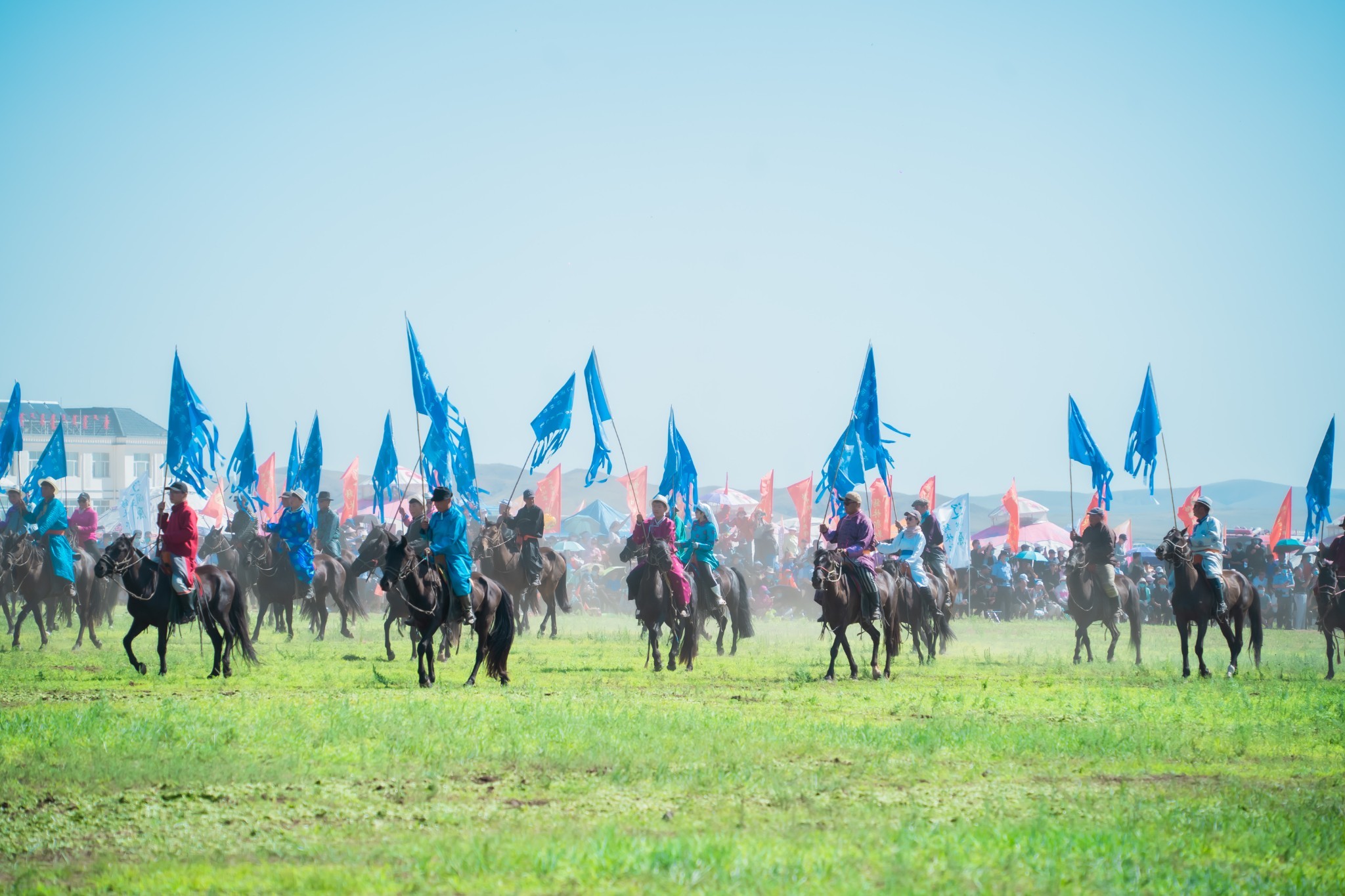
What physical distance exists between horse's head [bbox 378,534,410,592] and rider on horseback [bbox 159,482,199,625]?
2603 mm

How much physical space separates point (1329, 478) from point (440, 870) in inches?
926

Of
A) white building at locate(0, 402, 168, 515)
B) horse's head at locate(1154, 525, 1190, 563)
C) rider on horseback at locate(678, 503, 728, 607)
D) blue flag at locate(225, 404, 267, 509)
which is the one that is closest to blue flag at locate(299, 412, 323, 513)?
blue flag at locate(225, 404, 267, 509)

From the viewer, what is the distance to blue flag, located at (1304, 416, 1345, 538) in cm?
2655

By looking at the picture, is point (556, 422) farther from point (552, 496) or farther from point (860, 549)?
point (552, 496)

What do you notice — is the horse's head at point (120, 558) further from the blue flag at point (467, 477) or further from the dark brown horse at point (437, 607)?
the blue flag at point (467, 477)

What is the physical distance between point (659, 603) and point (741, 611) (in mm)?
5332

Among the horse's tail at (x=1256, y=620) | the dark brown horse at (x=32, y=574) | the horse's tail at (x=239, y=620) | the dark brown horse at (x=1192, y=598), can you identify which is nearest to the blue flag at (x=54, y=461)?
the dark brown horse at (x=32, y=574)

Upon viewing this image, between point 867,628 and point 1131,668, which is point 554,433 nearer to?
point 867,628

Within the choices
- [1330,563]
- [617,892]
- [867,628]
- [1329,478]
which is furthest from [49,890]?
[1329,478]

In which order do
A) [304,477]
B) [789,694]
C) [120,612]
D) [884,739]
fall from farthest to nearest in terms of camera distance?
[120,612] < [304,477] < [789,694] < [884,739]

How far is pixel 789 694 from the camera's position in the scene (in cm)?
1616

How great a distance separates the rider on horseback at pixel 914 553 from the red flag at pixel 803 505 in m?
25.6

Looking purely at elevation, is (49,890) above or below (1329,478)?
below

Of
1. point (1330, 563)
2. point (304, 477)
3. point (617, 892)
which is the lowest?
point (617, 892)
